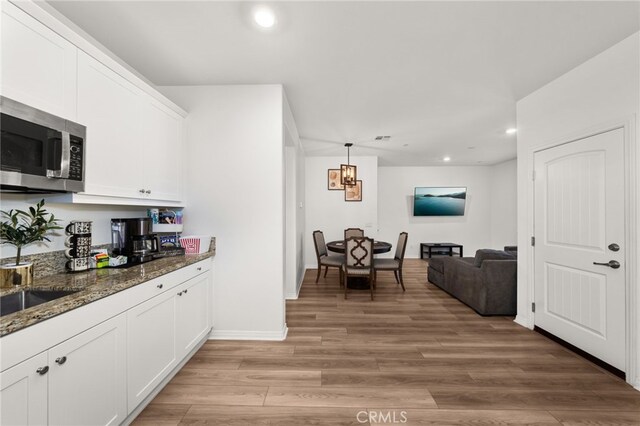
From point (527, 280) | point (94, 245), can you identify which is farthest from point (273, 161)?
point (527, 280)

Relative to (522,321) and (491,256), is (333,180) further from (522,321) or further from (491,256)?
(522,321)

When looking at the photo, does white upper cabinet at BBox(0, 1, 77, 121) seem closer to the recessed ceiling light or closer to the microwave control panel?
the microwave control panel

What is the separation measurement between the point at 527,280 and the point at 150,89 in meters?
4.36

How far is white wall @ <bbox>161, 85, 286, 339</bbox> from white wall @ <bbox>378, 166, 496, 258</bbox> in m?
5.32

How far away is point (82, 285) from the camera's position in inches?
58.5

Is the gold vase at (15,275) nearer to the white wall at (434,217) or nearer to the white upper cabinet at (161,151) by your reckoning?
the white upper cabinet at (161,151)

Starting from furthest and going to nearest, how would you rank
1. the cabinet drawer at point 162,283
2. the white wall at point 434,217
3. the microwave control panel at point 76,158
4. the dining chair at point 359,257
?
the white wall at point 434,217 < the dining chair at point 359,257 < the cabinet drawer at point 162,283 < the microwave control panel at point 76,158

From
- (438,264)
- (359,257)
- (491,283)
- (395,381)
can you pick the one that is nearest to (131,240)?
(395,381)

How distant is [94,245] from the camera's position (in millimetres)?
2127

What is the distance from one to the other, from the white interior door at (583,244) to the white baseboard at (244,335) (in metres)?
2.88

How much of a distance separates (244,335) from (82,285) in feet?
5.44

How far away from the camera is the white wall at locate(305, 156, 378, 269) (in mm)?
6320

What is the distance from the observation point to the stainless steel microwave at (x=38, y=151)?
49.7 inches

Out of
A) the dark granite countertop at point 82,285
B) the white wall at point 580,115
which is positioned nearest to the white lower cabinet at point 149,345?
the dark granite countertop at point 82,285
